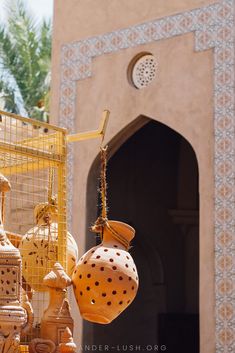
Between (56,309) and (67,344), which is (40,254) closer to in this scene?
(56,309)

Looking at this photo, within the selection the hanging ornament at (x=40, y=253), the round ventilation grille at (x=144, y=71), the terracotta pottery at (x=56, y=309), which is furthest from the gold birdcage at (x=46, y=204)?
the round ventilation grille at (x=144, y=71)

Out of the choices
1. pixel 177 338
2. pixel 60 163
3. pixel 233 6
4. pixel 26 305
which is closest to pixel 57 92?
pixel 233 6

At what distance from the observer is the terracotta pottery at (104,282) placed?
5.39m

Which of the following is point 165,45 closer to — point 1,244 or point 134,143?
point 134,143

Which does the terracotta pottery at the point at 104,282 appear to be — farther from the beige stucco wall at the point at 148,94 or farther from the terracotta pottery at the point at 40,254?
the beige stucco wall at the point at 148,94

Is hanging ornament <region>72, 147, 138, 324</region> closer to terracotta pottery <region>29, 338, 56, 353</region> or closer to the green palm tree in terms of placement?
terracotta pottery <region>29, 338, 56, 353</region>

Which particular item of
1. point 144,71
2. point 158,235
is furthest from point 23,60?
point 144,71

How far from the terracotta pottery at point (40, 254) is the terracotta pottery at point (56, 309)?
23 cm

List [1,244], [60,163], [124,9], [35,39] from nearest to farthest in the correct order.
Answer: [1,244], [60,163], [124,9], [35,39]

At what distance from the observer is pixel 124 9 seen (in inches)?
487

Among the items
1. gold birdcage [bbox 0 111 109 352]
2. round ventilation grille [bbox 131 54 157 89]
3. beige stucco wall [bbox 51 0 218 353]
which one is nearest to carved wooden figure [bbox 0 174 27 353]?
gold birdcage [bbox 0 111 109 352]

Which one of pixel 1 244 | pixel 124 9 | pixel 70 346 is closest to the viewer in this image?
pixel 1 244

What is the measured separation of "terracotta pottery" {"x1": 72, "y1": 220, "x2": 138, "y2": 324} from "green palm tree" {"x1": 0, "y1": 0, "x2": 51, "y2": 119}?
14978 mm

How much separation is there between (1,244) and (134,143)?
963 cm
